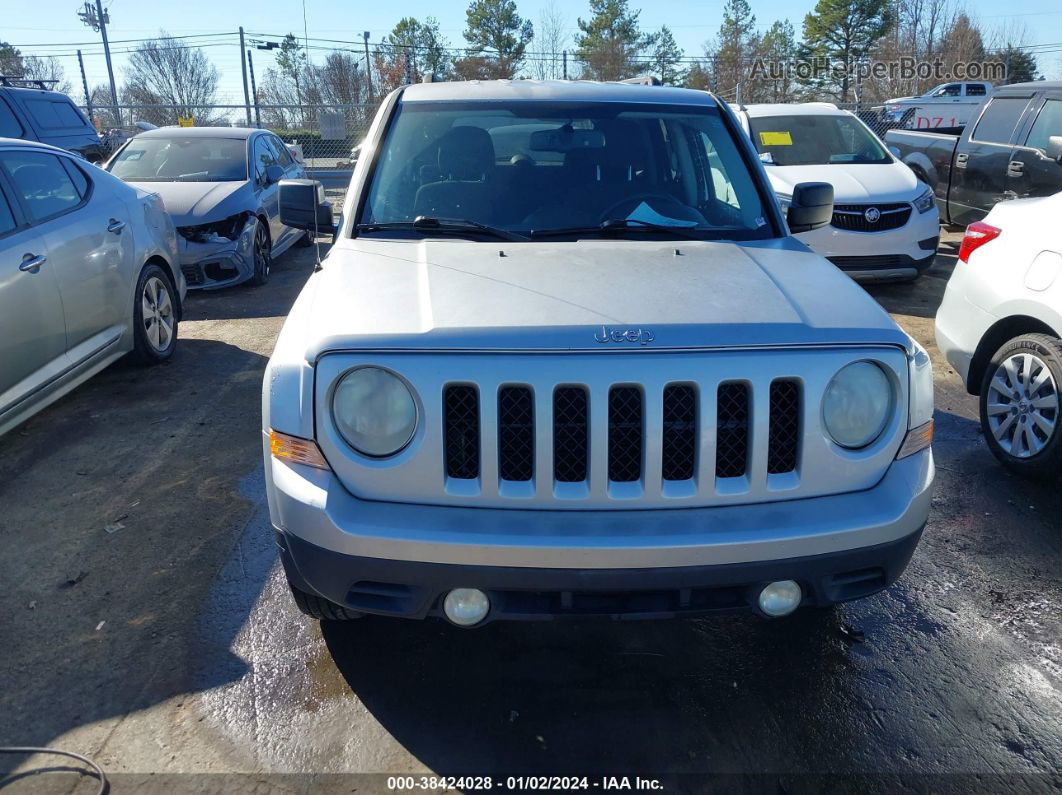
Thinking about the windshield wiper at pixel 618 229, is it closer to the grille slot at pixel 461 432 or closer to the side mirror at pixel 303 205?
the side mirror at pixel 303 205

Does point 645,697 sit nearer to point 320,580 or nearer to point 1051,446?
point 320,580

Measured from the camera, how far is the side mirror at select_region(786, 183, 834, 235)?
3.98 meters

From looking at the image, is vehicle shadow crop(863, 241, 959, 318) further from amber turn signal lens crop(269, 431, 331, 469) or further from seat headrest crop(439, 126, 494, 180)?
amber turn signal lens crop(269, 431, 331, 469)

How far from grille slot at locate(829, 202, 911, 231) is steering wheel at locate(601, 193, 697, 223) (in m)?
5.15

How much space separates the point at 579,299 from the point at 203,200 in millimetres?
7192

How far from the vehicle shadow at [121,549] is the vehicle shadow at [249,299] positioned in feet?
7.36

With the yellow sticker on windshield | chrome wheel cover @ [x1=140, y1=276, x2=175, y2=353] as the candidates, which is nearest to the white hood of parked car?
the yellow sticker on windshield

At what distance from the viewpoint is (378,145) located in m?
3.73

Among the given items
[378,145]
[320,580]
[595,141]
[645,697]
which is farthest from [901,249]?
[320,580]

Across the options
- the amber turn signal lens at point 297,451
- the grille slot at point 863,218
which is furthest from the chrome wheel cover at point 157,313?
the grille slot at point 863,218

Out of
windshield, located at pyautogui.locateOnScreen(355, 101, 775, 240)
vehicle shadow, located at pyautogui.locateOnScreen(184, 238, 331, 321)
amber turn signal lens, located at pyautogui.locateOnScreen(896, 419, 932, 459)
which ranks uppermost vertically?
windshield, located at pyautogui.locateOnScreen(355, 101, 775, 240)

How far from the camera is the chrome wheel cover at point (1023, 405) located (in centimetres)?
417

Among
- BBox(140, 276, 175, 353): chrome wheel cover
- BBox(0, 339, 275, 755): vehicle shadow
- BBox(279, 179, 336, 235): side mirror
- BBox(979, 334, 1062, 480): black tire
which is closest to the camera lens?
BBox(0, 339, 275, 755): vehicle shadow

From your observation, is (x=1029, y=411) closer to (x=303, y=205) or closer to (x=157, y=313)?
(x=303, y=205)
